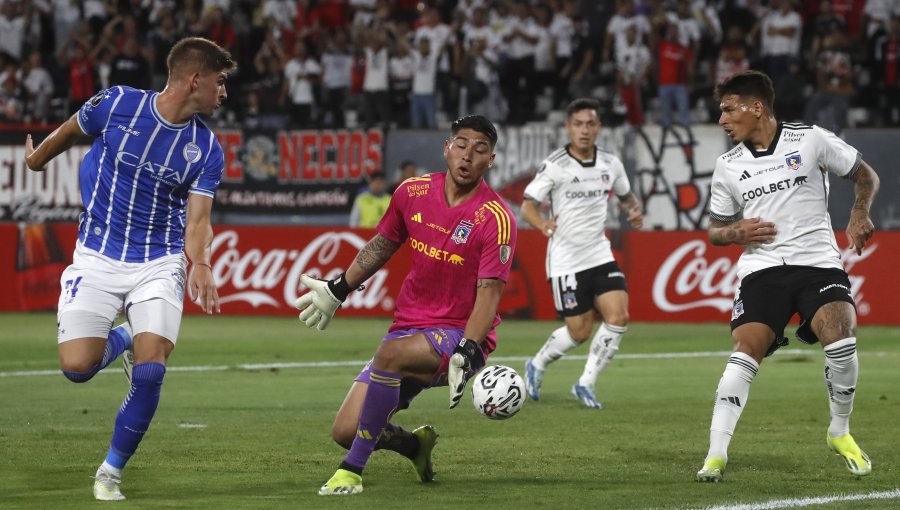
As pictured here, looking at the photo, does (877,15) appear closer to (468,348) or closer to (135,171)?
(468,348)

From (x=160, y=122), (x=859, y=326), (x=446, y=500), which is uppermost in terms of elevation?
(x=160, y=122)

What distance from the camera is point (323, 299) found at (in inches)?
336

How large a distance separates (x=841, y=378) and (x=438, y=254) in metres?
2.68

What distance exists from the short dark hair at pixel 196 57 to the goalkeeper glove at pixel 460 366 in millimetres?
2139

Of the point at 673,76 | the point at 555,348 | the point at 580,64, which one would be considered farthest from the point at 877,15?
the point at 555,348

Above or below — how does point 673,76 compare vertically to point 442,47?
below

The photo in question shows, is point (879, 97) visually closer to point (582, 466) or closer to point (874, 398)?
point (874, 398)

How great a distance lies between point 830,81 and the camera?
2417cm

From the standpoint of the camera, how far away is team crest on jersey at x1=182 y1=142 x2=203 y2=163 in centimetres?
821

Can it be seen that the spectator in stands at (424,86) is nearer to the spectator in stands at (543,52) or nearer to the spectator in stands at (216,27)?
the spectator in stands at (543,52)

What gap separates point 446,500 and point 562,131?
18.1 metres

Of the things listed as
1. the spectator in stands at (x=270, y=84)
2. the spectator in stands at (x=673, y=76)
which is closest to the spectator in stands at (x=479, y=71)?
the spectator in stands at (x=673, y=76)

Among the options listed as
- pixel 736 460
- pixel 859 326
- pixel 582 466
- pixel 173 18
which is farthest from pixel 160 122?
pixel 173 18

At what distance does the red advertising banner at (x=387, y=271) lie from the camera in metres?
20.9
